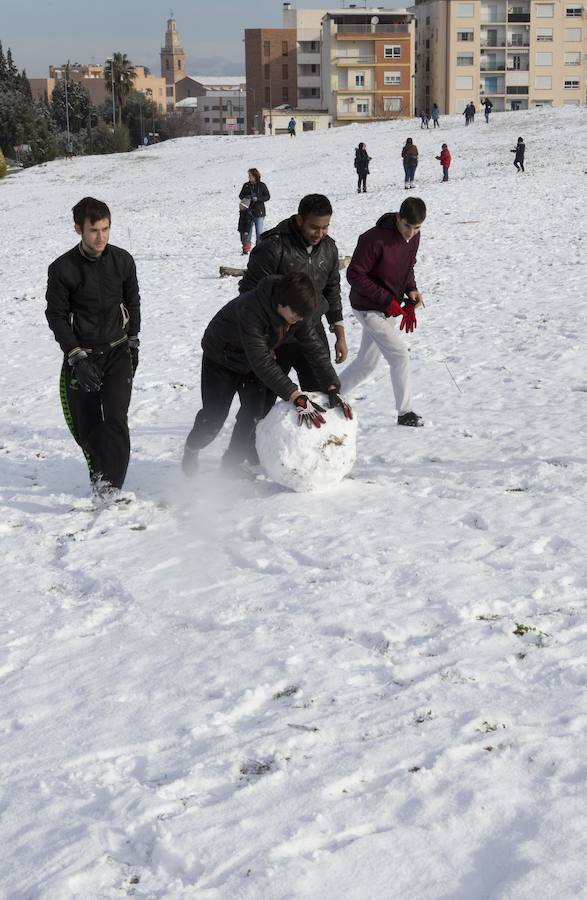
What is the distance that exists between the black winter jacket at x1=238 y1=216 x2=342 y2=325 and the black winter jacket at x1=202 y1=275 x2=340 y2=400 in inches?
8.5

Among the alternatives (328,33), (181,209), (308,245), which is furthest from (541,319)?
(328,33)

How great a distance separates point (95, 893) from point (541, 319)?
31.7 ft

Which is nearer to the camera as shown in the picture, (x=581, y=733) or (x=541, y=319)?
(x=581, y=733)

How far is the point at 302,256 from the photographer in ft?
19.1

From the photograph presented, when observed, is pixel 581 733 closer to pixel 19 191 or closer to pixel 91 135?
pixel 19 191

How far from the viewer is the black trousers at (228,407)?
19.9ft

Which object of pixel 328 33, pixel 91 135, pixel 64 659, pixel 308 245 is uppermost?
pixel 328 33

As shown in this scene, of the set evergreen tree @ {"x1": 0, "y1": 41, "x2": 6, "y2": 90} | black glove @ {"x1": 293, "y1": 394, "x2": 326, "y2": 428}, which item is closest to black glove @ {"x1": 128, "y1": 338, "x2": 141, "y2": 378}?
black glove @ {"x1": 293, "y1": 394, "x2": 326, "y2": 428}

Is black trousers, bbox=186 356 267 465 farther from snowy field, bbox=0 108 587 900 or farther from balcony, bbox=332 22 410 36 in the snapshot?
balcony, bbox=332 22 410 36

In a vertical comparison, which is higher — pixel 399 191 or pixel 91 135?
pixel 91 135

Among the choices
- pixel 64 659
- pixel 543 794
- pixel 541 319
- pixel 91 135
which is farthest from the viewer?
pixel 91 135

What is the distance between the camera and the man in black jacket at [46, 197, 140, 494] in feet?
18.3

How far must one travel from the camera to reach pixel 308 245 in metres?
5.79

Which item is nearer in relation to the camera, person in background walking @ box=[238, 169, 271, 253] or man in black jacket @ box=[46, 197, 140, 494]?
man in black jacket @ box=[46, 197, 140, 494]
